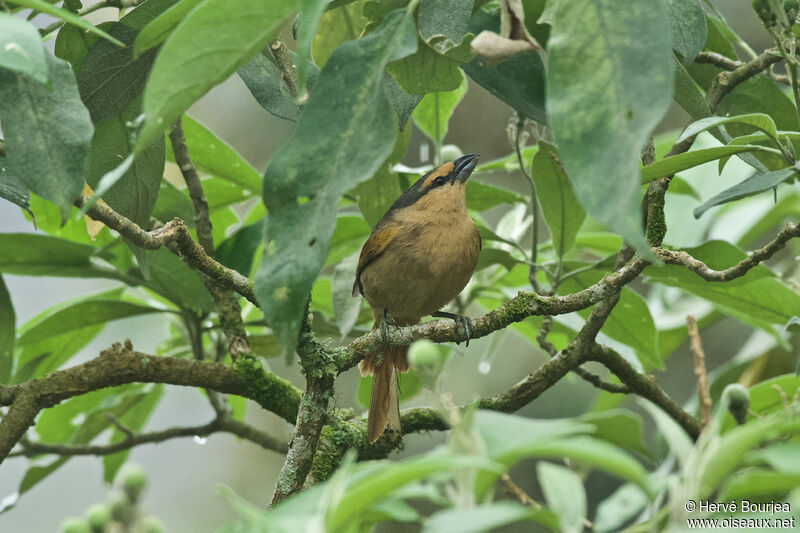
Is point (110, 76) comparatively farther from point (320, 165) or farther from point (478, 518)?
point (478, 518)

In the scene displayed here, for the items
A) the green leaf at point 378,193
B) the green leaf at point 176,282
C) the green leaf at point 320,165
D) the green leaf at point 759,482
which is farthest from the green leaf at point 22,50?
the green leaf at point 378,193

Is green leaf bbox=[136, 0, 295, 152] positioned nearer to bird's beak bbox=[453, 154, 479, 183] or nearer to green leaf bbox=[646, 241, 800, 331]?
green leaf bbox=[646, 241, 800, 331]

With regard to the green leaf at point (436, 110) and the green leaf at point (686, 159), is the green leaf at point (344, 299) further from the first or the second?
the green leaf at point (686, 159)

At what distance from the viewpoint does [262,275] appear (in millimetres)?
1078

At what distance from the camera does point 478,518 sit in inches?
25.7

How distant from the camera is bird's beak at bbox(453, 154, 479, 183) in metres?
2.88

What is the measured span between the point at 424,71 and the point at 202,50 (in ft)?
1.94

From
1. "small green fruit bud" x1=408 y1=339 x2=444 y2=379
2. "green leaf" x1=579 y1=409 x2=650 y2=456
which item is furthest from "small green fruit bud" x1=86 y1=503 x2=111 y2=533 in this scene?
"green leaf" x1=579 y1=409 x2=650 y2=456

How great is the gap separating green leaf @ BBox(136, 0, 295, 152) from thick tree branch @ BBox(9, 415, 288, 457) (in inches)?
61.5

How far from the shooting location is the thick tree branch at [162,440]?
2395mm

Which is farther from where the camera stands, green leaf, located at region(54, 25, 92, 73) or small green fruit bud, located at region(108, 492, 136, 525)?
green leaf, located at region(54, 25, 92, 73)

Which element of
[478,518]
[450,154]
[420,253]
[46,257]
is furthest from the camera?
[450,154]

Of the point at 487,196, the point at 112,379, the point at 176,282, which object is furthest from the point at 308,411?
the point at 487,196

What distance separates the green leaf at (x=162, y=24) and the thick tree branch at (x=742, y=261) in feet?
3.53
